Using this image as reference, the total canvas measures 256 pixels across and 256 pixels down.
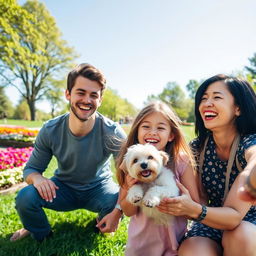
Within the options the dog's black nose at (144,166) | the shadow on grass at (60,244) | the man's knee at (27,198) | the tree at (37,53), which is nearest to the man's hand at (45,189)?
the man's knee at (27,198)

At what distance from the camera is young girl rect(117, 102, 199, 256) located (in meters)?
2.44

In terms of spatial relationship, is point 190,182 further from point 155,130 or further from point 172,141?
point 155,130

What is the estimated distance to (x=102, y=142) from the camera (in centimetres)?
351

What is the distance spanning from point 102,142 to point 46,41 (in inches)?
1293

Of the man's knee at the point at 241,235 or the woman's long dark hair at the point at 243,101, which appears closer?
the man's knee at the point at 241,235

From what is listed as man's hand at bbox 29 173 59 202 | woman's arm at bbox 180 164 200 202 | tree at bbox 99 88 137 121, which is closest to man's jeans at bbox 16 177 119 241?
man's hand at bbox 29 173 59 202

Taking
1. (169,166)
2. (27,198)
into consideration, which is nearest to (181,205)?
(169,166)

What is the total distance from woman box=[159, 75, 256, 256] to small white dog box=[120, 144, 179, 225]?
104 mm

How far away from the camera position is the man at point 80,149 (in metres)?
3.35

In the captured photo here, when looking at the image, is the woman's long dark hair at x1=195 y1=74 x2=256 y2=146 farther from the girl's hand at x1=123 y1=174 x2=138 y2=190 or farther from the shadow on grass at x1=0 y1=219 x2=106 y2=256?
the shadow on grass at x1=0 y1=219 x2=106 y2=256

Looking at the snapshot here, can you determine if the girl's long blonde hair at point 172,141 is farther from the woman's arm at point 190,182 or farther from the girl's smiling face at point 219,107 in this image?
the girl's smiling face at point 219,107

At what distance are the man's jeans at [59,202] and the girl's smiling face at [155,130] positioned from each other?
1226mm

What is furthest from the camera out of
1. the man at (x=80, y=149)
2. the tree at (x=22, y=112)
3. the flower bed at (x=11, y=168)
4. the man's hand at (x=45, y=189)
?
the tree at (x=22, y=112)

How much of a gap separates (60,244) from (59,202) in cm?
53
